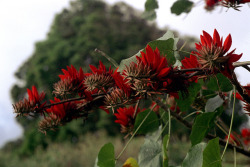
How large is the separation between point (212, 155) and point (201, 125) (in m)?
0.12

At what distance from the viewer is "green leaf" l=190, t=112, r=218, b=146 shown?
473 millimetres

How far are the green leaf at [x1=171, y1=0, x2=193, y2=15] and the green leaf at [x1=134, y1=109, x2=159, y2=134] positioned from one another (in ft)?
1.19

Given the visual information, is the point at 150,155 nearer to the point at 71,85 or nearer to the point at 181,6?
the point at 71,85

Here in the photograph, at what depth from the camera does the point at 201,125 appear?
1.58 feet

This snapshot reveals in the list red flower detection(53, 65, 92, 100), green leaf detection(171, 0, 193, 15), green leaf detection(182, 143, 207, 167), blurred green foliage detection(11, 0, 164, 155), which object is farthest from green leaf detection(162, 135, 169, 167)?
blurred green foliage detection(11, 0, 164, 155)

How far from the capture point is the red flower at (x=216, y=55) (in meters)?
0.35

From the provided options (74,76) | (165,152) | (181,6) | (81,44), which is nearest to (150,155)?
(165,152)

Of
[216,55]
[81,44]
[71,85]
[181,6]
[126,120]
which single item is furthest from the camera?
[81,44]

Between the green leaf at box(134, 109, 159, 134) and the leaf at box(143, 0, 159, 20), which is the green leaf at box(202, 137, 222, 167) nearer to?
the green leaf at box(134, 109, 159, 134)

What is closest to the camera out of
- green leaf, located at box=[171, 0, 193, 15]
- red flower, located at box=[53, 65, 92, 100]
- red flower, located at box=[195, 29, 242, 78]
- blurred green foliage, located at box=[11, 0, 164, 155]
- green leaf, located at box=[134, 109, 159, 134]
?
red flower, located at box=[195, 29, 242, 78]

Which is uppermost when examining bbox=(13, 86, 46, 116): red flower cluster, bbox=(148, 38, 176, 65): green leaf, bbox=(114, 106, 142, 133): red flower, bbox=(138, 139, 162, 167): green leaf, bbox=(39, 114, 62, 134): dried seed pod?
bbox=(148, 38, 176, 65): green leaf

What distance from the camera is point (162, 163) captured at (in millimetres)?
433

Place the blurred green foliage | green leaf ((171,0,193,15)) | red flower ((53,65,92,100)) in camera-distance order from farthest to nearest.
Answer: the blurred green foliage < green leaf ((171,0,193,15)) < red flower ((53,65,92,100))

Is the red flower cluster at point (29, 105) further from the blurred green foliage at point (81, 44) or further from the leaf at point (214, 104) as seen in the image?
the blurred green foliage at point (81, 44)
